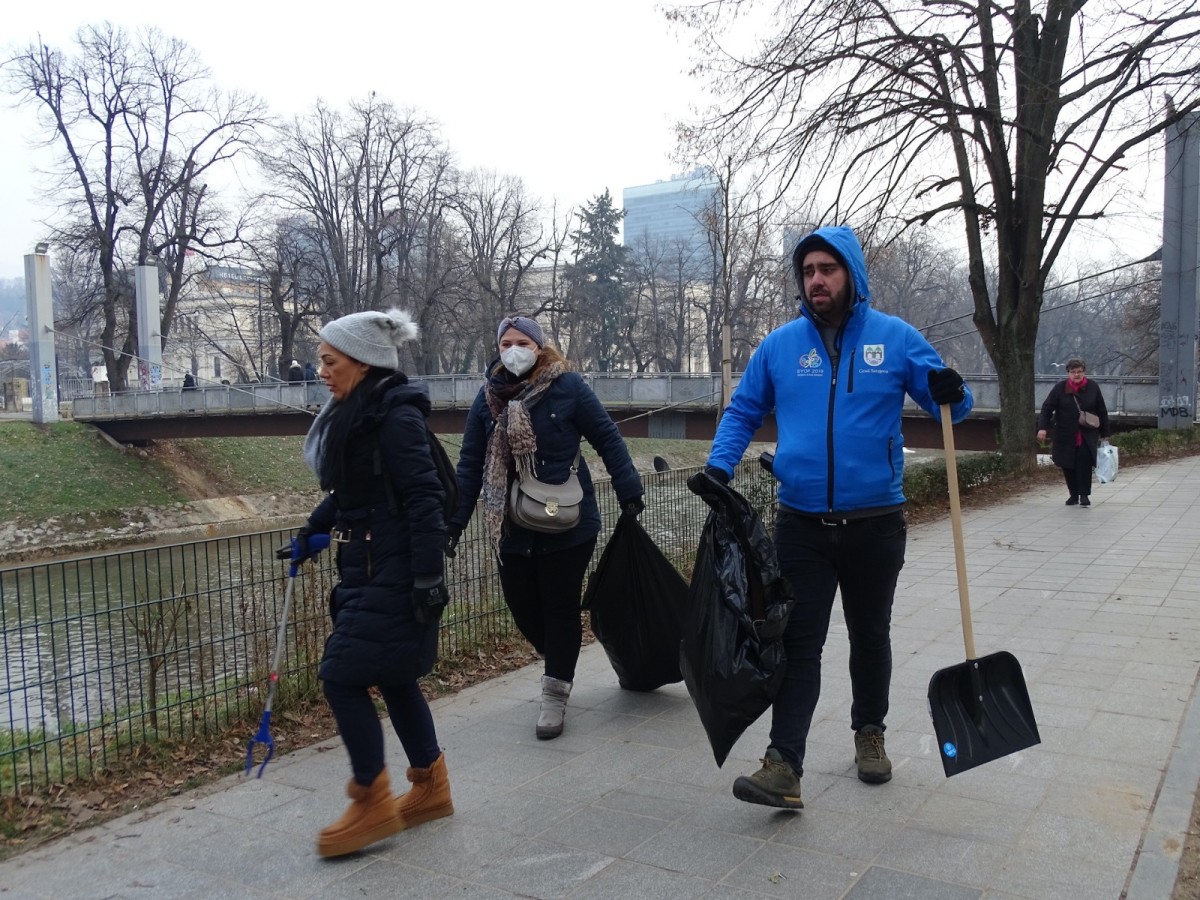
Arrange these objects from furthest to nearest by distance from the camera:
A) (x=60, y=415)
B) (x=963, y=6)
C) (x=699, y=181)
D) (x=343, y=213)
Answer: (x=343, y=213) < (x=60, y=415) < (x=699, y=181) < (x=963, y=6)

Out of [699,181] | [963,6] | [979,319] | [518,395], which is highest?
[963,6]

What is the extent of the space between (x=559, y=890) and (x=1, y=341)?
88.6 metres

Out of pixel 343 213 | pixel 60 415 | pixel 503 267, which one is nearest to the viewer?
pixel 60 415

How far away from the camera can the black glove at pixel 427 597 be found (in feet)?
10.9

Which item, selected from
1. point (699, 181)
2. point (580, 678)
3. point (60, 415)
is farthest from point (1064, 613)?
point (60, 415)

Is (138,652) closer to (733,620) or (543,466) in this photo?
Answer: (543,466)

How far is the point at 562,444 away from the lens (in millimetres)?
4539

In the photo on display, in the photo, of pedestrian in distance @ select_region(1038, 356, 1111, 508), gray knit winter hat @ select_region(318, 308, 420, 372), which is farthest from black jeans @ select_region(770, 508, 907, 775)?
pedestrian in distance @ select_region(1038, 356, 1111, 508)

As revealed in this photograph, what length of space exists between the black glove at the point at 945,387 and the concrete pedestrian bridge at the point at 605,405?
57.2 feet

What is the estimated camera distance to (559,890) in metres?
3.09

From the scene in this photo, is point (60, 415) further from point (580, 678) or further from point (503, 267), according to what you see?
point (580, 678)

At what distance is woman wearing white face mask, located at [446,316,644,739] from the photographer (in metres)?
4.52

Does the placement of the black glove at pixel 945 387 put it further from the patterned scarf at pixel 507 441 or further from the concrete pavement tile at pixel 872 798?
the patterned scarf at pixel 507 441

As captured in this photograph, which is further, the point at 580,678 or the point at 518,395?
the point at 580,678
